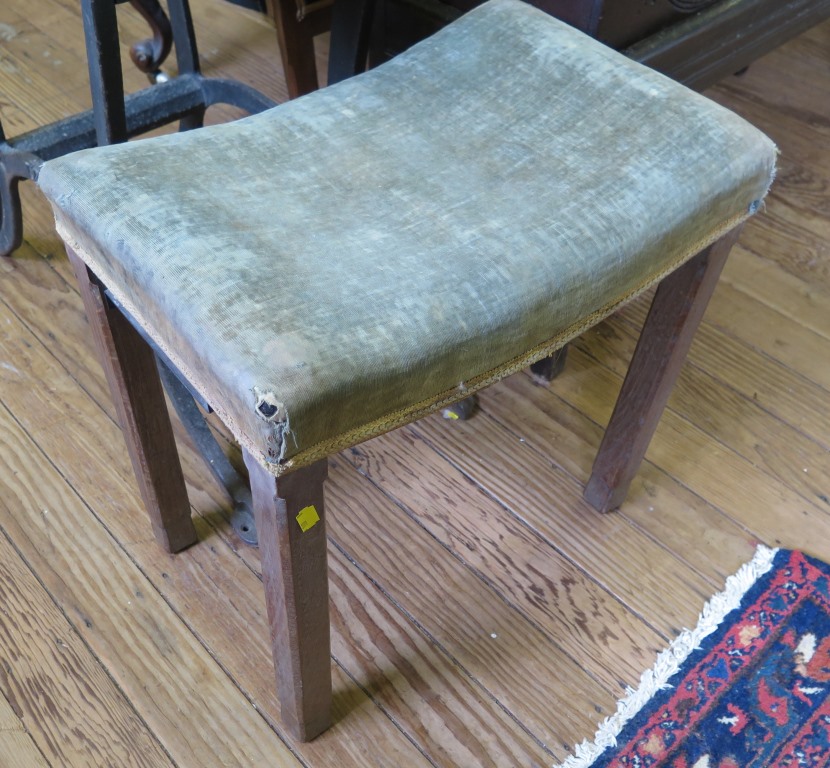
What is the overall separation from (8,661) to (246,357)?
1.84ft

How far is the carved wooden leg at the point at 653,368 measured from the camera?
0.79 m

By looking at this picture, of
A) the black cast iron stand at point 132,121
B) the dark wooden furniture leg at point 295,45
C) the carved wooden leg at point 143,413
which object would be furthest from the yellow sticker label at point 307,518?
the dark wooden furniture leg at point 295,45

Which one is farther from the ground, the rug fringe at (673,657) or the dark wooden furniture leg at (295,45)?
the dark wooden furniture leg at (295,45)

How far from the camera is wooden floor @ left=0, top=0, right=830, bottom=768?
849 millimetres

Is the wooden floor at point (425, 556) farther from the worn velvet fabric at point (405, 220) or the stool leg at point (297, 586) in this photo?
the worn velvet fabric at point (405, 220)

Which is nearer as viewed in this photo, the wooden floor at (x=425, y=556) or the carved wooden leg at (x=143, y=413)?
the carved wooden leg at (x=143, y=413)

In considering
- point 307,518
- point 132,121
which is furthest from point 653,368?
point 132,121

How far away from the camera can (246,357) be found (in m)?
0.51

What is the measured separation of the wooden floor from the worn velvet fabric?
40cm

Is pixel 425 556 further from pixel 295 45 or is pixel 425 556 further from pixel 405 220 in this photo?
pixel 295 45

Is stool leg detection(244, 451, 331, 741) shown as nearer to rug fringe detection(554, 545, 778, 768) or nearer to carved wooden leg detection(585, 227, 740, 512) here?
rug fringe detection(554, 545, 778, 768)

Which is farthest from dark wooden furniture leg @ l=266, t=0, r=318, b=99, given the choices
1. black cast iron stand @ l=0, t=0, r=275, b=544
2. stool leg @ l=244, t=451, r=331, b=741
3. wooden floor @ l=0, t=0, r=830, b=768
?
stool leg @ l=244, t=451, r=331, b=741

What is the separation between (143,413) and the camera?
2.69ft

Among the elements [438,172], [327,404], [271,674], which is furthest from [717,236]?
[271,674]
